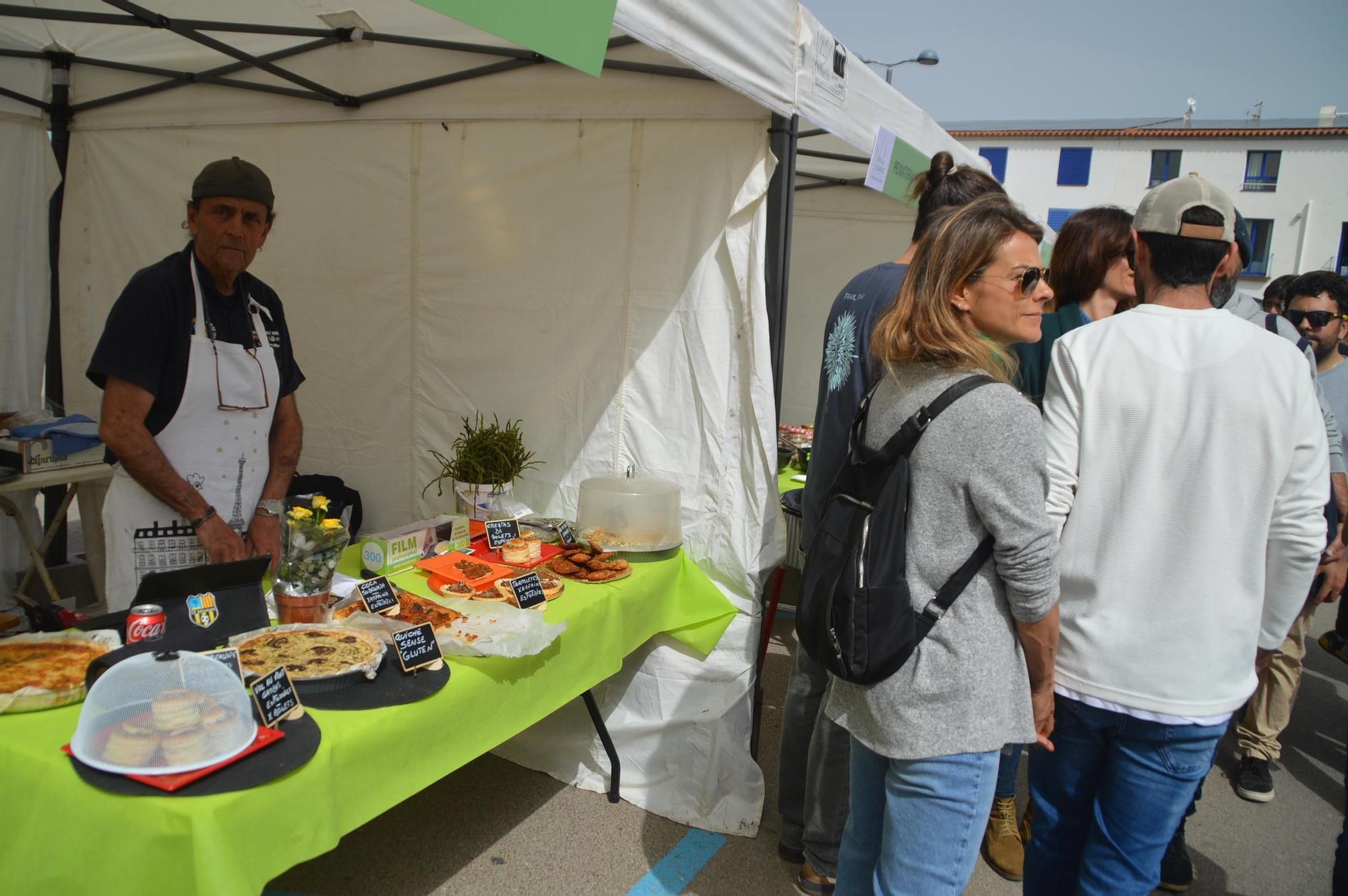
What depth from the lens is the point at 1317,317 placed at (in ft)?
11.9

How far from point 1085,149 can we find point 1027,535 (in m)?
41.1

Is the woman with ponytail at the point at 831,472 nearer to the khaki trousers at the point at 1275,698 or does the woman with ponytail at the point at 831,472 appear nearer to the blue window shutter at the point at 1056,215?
the khaki trousers at the point at 1275,698

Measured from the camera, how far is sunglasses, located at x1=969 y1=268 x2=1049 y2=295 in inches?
61.7

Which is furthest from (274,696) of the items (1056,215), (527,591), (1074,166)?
(1074,166)

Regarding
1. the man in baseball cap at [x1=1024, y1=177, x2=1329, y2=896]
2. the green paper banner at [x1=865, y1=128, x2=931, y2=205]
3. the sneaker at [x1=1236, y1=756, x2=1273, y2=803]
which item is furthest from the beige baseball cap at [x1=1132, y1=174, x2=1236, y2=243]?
the sneaker at [x1=1236, y1=756, x2=1273, y2=803]

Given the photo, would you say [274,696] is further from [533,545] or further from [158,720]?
[533,545]

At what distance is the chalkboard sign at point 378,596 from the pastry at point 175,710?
2.12ft

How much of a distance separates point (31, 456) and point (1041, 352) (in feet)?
12.5

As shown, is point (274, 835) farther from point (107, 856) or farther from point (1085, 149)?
point (1085, 149)

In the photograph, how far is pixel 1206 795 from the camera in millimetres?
3424

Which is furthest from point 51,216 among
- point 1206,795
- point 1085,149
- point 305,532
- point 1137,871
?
point 1085,149

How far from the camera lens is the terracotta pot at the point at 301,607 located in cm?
201

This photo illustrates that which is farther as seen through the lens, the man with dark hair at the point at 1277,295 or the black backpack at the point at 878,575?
the man with dark hair at the point at 1277,295

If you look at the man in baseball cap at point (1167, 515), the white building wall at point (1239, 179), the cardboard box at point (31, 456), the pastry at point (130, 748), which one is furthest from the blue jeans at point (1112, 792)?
the white building wall at point (1239, 179)
